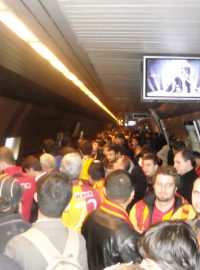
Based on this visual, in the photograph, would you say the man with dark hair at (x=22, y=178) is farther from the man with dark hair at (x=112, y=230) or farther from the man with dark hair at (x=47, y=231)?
the man with dark hair at (x=47, y=231)

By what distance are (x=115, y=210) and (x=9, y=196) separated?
0.86 metres

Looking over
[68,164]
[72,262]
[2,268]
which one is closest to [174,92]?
[68,164]

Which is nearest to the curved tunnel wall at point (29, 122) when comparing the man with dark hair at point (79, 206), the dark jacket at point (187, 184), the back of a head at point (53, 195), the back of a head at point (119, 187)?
the dark jacket at point (187, 184)

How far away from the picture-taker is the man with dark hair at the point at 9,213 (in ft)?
12.2

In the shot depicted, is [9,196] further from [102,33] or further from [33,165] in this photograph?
[102,33]

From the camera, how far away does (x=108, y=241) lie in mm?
3930

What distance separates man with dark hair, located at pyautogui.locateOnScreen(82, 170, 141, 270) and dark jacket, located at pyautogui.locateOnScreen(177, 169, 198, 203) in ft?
5.77

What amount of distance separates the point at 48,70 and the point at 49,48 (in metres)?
3.51

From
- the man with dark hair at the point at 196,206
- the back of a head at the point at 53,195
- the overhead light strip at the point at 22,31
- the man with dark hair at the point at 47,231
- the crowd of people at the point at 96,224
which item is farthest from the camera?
the overhead light strip at the point at 22,31

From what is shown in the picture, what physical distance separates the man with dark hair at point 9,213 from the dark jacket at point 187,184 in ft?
8.21

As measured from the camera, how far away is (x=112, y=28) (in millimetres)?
6125

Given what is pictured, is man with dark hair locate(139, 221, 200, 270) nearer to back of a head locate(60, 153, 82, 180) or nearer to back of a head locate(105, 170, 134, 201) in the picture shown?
back of a head locate(105, 170, 134, 201)

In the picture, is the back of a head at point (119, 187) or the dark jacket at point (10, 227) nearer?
the dark jacket at point (10, 227)

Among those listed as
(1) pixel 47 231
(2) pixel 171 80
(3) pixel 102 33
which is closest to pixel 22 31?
(3) pixel 102 33
